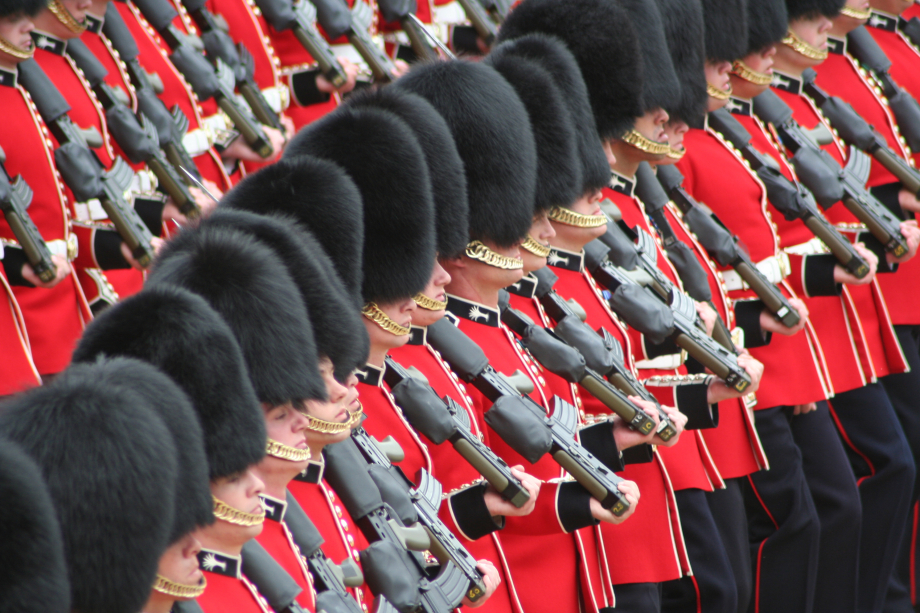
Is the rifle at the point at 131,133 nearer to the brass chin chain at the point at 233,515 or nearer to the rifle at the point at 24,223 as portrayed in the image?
the rifle at the point at 24,223

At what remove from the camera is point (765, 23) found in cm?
504

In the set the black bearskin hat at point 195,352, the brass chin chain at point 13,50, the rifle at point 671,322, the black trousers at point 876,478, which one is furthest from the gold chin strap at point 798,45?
the black bearskin hat at point 195,352

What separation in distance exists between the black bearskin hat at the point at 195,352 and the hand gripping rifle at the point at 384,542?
0.53 metres

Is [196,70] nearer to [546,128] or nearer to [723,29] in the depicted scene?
[546,128]

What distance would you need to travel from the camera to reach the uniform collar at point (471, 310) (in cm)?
321

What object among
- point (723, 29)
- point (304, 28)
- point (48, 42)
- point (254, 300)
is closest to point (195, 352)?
point (254, 300)

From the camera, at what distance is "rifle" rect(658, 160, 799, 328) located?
4.39 meters

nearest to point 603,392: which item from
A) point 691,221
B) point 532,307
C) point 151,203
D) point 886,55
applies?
point 532,307

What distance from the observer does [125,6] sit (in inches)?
167

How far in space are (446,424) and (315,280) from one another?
0.61 m

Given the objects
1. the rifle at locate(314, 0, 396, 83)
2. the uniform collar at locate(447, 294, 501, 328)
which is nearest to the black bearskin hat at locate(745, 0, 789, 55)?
the rifle at locate(314, 0, 396, 83)

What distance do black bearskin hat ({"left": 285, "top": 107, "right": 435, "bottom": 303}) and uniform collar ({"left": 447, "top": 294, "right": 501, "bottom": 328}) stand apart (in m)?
0.35

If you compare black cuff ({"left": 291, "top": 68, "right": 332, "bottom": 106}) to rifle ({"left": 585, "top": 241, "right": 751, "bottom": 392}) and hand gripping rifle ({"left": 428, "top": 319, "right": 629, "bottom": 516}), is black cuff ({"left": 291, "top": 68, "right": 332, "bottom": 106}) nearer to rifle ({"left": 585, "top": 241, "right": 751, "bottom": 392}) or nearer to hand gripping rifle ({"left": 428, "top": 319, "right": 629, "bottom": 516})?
rifle ({"left": 585, "top": 241, "right": 751, "bottom": 392})

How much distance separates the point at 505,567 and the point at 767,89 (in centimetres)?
285
